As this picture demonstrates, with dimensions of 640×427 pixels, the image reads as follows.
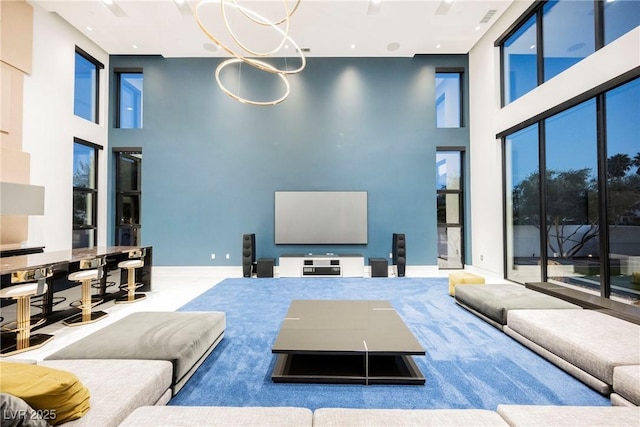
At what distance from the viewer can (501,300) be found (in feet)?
10.1

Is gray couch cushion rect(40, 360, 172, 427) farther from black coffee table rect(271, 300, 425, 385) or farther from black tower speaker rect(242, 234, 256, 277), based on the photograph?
black tower speaker rect(242, 234, 256, 277)

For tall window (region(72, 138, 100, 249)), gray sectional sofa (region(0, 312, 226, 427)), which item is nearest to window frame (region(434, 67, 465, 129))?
gray sectional sofa (region(0, 312, 226, 427))

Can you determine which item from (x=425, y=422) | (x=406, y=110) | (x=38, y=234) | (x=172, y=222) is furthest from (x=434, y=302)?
(x=38, y=234)

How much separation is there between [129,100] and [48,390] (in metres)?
7.59

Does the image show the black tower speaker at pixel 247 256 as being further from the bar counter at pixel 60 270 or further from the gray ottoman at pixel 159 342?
the gray ottoman at pixel 159 342

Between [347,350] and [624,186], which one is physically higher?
[624,186]

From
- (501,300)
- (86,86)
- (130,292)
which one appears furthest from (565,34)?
(86,86)

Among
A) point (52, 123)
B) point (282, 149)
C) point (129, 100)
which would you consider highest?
point (129, 100)

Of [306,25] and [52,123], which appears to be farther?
[306,25]

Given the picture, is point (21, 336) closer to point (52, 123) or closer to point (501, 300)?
point (52, 123)

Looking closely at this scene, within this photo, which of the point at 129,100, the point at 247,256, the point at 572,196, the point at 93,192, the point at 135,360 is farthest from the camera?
the point at 129,100

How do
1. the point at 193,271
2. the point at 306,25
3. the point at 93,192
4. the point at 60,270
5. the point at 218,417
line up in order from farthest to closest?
1. the point at 193,271
2. the point at 93,192
3. the point at 306,25
4. the point at 60,270
5. the point at 218,417

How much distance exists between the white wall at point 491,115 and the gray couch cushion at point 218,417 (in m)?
5.11

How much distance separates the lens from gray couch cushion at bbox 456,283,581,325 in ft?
9.49
